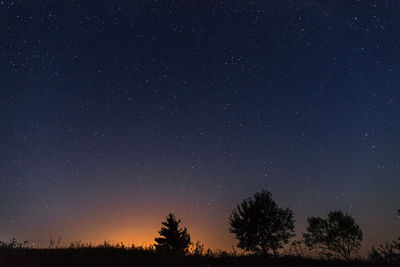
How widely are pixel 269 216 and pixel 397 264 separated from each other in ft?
121

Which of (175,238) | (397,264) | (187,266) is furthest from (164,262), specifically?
(175,238)

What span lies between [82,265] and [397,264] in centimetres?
947

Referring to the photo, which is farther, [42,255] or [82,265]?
[42,255]

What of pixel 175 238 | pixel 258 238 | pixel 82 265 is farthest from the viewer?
pixel 175 238

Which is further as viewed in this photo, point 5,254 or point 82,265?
point 5,254

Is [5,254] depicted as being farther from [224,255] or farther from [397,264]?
[397,264]

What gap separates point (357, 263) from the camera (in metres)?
11.1

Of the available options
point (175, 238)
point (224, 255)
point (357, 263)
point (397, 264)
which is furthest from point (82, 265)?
point (175, 238)

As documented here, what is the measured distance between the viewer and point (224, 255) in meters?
10.8

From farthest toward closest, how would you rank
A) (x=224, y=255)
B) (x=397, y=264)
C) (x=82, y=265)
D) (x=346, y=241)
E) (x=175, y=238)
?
(x=175, y=238) → (x=346, y=241) → (x=224, y=255) → (x=397, y=264) → (x=82, y=265)

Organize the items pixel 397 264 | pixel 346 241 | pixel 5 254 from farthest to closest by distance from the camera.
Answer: pixel 346 241
pixel 397 264
pixel 5 254

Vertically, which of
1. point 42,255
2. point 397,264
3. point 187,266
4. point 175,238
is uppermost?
point 175,238

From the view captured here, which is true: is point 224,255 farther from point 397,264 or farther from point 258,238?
point 258,238

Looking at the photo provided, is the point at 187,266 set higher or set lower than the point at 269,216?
lower
